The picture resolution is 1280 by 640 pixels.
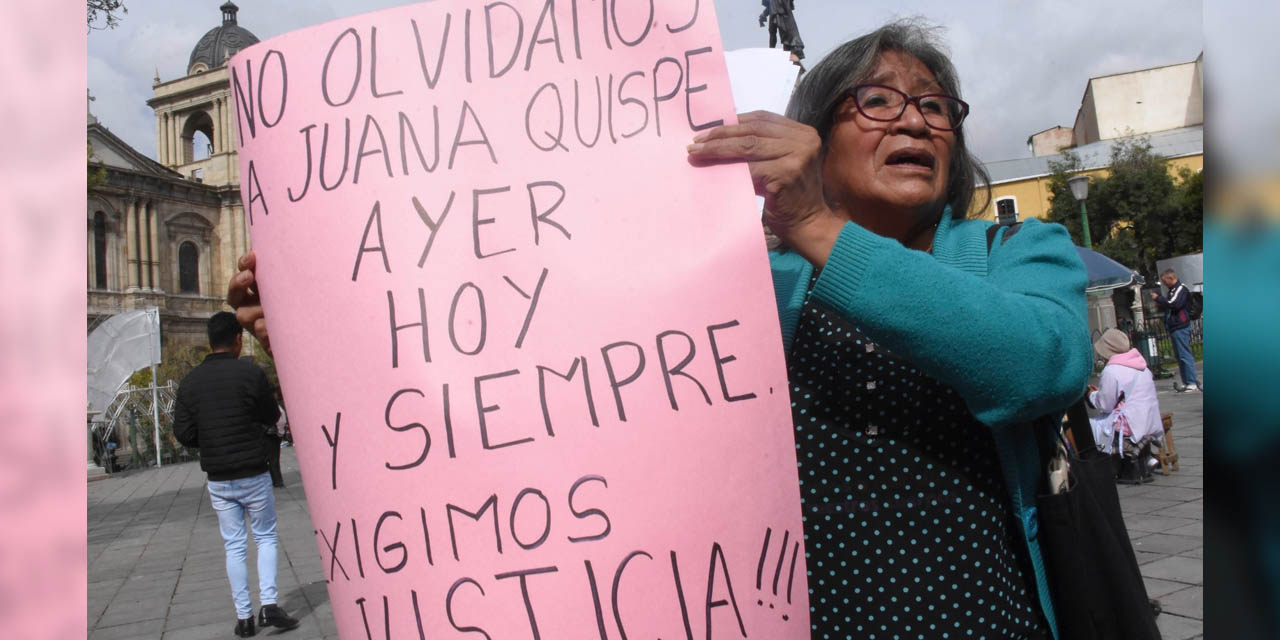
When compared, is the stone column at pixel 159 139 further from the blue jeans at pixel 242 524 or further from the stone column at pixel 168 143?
the blue jeans at pixel 242 524

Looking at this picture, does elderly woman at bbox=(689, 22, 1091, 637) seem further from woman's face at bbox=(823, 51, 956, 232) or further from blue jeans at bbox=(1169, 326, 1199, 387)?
blue jeans at bbox=(1169, 326, 1199, 387)

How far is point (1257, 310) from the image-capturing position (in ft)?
1.55

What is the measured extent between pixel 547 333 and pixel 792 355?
0.41 metres

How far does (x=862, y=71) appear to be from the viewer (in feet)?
4.42

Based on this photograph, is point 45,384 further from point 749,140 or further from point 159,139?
point 159,139

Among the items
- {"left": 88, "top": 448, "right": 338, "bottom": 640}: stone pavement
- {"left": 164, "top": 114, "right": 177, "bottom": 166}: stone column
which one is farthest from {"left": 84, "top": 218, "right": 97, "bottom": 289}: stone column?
{"left": 88, "top": 448, "right": 338, "bottom": 640}: stone pavement

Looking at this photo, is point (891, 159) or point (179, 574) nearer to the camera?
point (891, 159)

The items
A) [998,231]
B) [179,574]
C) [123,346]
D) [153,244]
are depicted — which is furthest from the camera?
[153,244]

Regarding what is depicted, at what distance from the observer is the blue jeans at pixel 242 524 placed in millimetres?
4949

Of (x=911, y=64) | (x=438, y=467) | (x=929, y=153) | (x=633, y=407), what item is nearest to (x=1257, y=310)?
(x=633, y=407)

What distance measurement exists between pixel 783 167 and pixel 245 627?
4813 mm

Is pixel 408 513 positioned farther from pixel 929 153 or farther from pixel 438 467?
pixel 929 153

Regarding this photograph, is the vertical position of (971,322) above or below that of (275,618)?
above

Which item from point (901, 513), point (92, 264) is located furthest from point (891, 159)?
point (92, 264)
